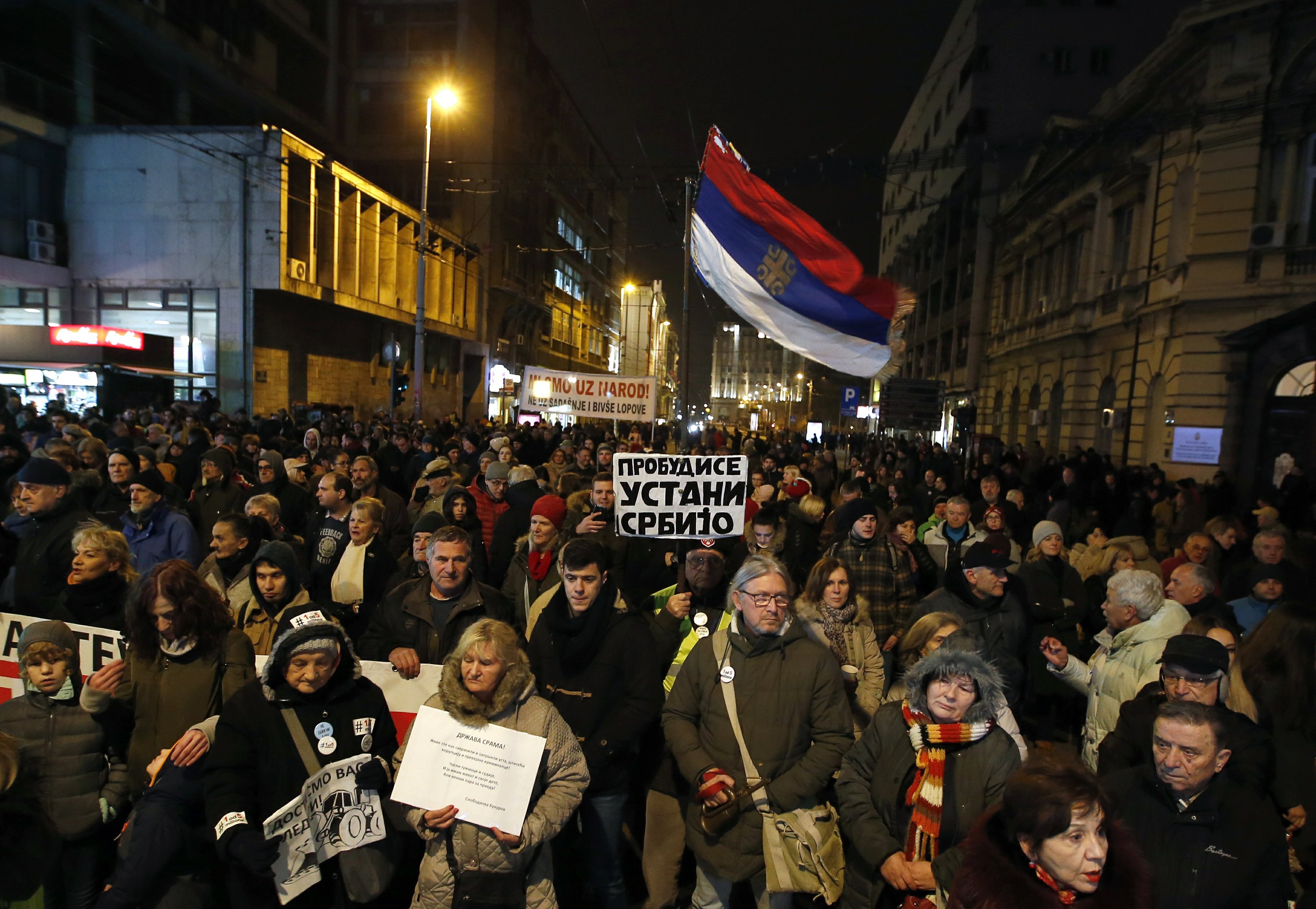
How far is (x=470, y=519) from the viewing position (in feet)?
22.0

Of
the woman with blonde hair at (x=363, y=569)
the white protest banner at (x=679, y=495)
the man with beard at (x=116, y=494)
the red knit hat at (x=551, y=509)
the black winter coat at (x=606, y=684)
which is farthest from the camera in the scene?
the man with beard at (x=116, y=494)

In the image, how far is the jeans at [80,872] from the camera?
321cm

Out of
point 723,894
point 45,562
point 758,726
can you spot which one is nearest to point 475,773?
point 758,726

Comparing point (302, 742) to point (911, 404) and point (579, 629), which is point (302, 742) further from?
point (911, 404)

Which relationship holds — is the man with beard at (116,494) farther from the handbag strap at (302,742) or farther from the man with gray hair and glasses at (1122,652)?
the man with gray hair and glasses at (1122,652)

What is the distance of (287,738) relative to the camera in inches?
116

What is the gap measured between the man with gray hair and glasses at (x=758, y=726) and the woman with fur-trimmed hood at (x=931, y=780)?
0.29 metres

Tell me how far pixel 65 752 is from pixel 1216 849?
455 centimetres

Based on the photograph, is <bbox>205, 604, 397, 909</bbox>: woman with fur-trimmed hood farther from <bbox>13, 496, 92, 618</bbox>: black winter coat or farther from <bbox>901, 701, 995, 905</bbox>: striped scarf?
<bbox>13, 496, 92, 618</bbox>: black winter coat

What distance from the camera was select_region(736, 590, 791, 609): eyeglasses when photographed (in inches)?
130

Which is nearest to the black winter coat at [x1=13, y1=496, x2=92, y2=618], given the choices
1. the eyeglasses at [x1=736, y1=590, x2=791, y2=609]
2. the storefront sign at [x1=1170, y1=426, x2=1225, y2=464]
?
the eyeglasses at [x1=736, y1=590, x2=791, y2=609]

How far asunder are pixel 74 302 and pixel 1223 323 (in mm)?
34611

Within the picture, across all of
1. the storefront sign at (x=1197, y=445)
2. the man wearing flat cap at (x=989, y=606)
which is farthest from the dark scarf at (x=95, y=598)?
the storefront sign at (x=1197, y=445)

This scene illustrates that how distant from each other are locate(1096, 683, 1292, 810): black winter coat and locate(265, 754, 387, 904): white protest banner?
305 cm
